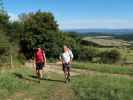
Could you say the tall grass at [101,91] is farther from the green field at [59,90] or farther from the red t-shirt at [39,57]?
the red t-shirt at [39,57]

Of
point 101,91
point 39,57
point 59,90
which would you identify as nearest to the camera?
point 101,91

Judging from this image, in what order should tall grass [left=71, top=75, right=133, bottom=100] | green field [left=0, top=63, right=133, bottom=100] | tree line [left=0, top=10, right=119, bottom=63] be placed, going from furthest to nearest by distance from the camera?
tree line [left=0, top=10, right=119, bottom=63] < green field [left=0, top=63, right=133, bottom=100] < tall grass [left=71, top=75, right=133, bottom=100]

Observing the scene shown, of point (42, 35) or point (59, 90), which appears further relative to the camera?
point (42, 35)

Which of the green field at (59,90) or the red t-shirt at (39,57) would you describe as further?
the red t-shirt at (39,57)

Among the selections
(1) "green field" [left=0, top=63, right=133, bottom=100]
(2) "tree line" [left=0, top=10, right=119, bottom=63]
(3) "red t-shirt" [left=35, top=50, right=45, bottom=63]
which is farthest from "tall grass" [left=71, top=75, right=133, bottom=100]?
(2) "tree line" [left=0, top=10, right=119, bottom=63]

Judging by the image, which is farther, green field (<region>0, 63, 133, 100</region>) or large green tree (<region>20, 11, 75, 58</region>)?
large green tree (<region>20, 11, 75, 58</region>)

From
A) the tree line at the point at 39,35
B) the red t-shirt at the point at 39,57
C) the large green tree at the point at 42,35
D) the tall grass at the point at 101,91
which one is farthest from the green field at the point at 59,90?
the large green tree at the point at 42,35

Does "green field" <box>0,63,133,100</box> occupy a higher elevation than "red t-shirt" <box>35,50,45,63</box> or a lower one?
lower

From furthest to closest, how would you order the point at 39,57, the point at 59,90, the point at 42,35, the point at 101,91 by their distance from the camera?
the point at 42,35 < the point at 39,57 < the point at 59,90 < the point at 101,91

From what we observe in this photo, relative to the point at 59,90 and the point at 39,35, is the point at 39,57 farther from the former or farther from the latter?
the point at 39,35

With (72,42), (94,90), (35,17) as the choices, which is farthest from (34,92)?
(72,42)

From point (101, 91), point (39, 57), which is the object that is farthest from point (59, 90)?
point (39, 57)

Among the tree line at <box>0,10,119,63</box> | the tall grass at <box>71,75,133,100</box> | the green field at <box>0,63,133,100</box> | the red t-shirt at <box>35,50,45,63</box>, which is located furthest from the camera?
the tree line at <box>0,10,119,63</box>

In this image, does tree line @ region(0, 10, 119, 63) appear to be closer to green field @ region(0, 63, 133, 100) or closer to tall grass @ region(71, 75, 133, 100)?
green field @ region(0, 63, 133, 100)
